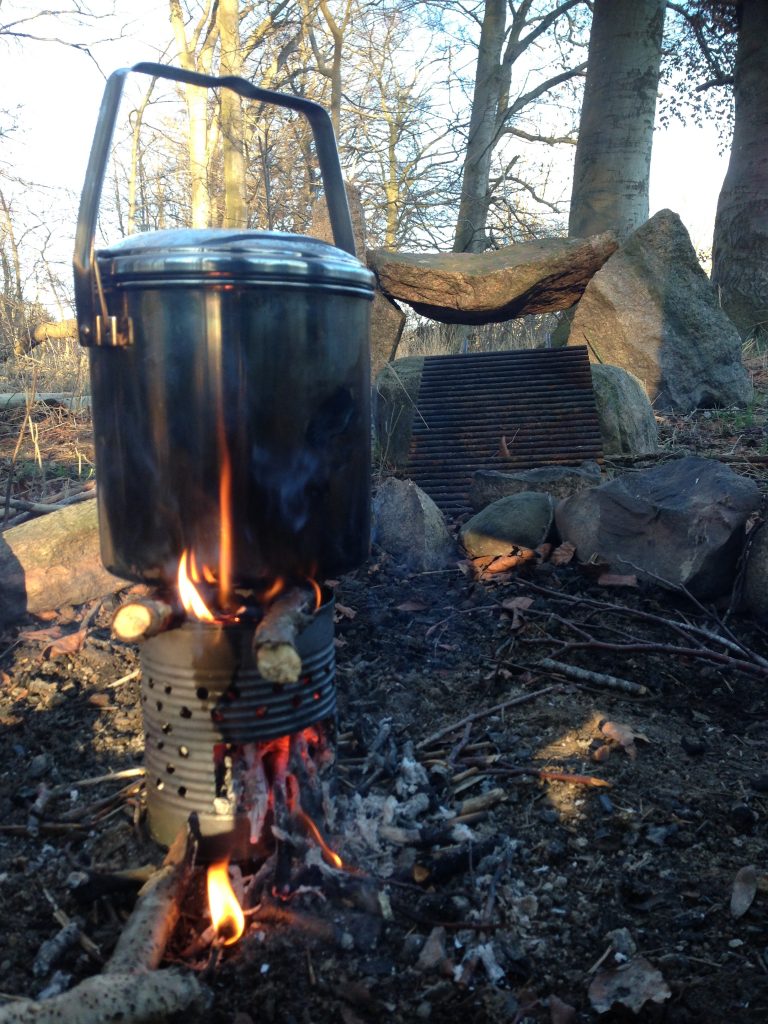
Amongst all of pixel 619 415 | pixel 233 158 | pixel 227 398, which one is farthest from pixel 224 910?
pixel 233 158

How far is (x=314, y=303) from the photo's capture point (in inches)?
76.9

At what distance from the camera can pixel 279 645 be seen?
70.1 inches

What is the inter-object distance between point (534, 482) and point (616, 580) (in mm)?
1032

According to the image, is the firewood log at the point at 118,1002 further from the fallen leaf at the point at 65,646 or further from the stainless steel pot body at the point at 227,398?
the fallen leaf at the point at 65,646

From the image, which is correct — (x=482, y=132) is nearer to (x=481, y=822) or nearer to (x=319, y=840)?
(x=481, y=822)

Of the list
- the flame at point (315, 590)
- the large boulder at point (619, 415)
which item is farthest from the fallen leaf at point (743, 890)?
the large boulder at point (619, 415)

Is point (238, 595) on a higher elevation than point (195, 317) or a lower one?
lower

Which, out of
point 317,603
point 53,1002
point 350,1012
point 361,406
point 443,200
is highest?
point 443,200

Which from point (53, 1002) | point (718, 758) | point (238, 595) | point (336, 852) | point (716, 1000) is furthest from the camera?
point (718, 758)

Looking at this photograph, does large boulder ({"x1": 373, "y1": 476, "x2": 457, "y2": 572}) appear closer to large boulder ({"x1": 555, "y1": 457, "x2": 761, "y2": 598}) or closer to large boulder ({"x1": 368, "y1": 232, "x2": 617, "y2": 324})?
large boulder ({"x1": 555, "y1": 457, "x2": 761, "y2": 598})

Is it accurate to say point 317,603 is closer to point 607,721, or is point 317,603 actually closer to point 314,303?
point 314,303

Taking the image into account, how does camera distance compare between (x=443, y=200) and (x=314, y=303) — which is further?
(x=443, y=200)

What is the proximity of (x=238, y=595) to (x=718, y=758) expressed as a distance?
5.33ft

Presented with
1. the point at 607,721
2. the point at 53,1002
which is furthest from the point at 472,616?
the point at 53,1002
